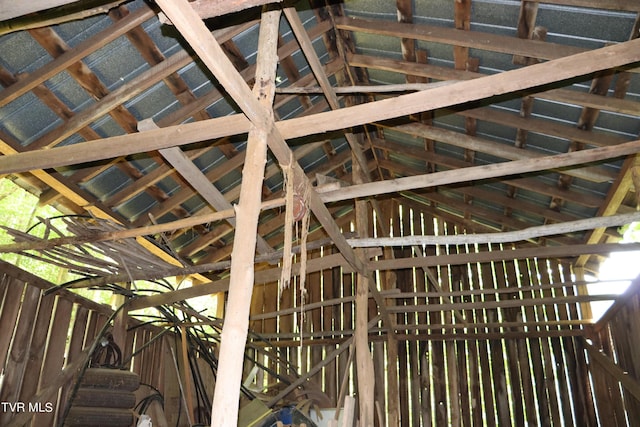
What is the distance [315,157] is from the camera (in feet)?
26.9

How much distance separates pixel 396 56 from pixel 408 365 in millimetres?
5095

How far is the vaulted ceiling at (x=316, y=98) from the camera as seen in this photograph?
11.8ft

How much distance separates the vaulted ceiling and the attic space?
24 millimetres

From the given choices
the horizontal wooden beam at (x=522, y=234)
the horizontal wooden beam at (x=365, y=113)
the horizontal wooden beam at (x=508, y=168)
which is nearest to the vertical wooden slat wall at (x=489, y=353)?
the horizontal wooden beam at (x=522, y=234)

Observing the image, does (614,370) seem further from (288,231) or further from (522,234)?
(288,231)

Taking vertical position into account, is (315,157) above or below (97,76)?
above

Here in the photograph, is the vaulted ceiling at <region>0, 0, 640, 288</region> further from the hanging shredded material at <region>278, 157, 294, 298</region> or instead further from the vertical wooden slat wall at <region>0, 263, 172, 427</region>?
the vertical wooden slat wall at <region>0, 263, 172, 427</region>

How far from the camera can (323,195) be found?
4.82 meters

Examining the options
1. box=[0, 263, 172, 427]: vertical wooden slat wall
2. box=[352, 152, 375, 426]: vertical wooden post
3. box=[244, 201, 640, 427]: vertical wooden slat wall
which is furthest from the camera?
box=[244, 201, 640, 427]: vertical wooden slat wall

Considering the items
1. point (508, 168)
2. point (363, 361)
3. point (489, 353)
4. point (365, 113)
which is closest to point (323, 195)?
point (365, 113)

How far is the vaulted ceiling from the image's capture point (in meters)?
3.60

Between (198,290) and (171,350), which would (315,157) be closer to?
(198,290)

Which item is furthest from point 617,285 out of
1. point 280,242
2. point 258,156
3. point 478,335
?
point 258,156

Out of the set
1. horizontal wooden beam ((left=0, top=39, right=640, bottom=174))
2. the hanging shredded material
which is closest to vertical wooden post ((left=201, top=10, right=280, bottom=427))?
horizontal wooden beam ((left=0, top=39, right=640, bottom=174))
